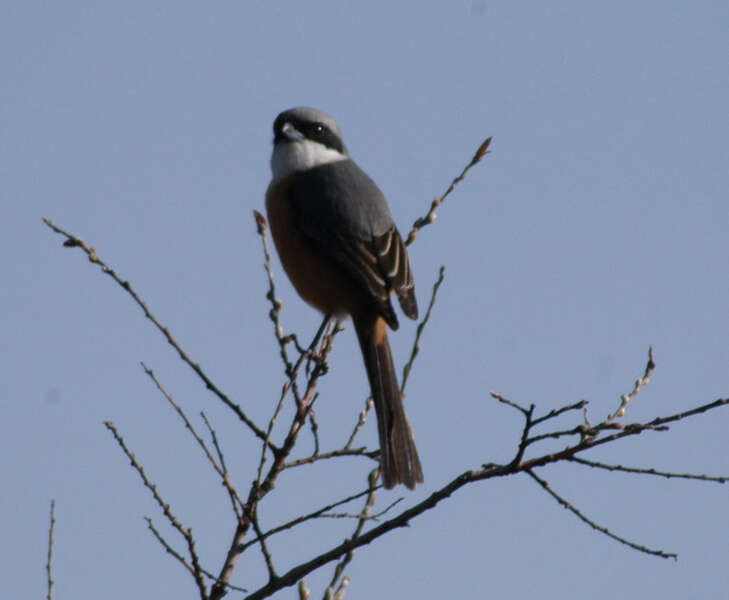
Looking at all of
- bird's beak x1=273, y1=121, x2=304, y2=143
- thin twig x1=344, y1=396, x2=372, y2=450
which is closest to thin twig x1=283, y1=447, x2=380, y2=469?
thin twig x1=344, y1=396, x2=372, y2=450

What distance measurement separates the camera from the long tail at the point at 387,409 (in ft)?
12.8

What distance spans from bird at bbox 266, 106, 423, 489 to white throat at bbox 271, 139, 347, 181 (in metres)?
0.01

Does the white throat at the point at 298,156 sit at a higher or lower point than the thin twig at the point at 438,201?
higher

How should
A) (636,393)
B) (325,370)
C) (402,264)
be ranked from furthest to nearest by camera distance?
(402,264) → (325,370) → (636,393)

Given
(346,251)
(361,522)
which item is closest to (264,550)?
(361,522)

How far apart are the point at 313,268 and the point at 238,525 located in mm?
1907

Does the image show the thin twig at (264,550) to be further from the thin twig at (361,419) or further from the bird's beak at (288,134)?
the bird's beak at (288,134)

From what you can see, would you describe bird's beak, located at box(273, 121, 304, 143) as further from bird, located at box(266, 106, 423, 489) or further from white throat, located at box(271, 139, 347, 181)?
bird, located at box(266, 106, 423, 489)

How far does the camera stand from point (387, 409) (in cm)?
432

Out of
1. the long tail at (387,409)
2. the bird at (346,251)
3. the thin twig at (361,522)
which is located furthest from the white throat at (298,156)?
the thin twig at (361,522)

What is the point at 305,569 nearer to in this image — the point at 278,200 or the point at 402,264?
the point at 402,264

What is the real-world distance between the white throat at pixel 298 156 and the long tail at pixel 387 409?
3.41 ft

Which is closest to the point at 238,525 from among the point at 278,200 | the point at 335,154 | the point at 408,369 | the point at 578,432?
the point at 408,369

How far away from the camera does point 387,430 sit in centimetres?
408
